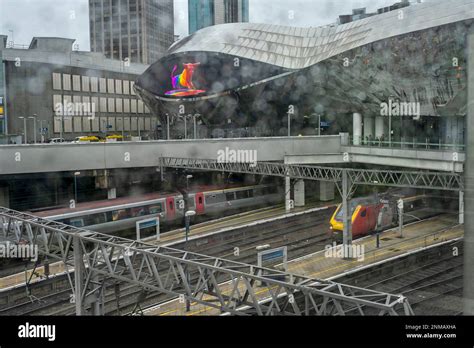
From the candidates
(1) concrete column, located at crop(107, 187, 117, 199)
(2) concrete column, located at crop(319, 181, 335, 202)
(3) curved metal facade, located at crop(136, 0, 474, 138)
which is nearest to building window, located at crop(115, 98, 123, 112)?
(1) concrete column, located at crop(107, 187, 117, 199)

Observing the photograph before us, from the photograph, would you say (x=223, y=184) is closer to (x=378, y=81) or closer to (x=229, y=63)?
(x=378, y=81)

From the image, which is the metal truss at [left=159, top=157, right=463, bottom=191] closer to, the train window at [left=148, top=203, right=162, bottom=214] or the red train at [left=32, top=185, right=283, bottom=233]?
the red train at [left=32, top=185, right=283, bottom=233]

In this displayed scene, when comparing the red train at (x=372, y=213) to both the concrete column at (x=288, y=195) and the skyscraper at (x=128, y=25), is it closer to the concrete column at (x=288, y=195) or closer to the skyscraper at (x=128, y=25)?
the concrete column at (x=288, y=195)

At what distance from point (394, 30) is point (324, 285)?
9229 mm

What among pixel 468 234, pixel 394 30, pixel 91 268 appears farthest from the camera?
pixel 394 30

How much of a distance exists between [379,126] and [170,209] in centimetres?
465

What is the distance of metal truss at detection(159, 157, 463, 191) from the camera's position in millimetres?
4973

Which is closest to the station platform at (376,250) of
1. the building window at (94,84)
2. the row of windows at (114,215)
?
the row of windows at (114,215)

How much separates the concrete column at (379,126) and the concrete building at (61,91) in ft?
14.2

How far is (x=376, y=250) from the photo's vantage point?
16.4 feet

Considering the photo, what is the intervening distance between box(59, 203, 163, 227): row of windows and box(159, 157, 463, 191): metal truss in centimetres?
83

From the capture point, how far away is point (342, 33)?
39.2 feet

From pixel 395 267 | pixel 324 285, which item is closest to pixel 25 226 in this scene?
pixel 324 285

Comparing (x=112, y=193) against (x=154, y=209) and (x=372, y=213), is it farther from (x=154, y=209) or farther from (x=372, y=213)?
(x=372, y=213)
